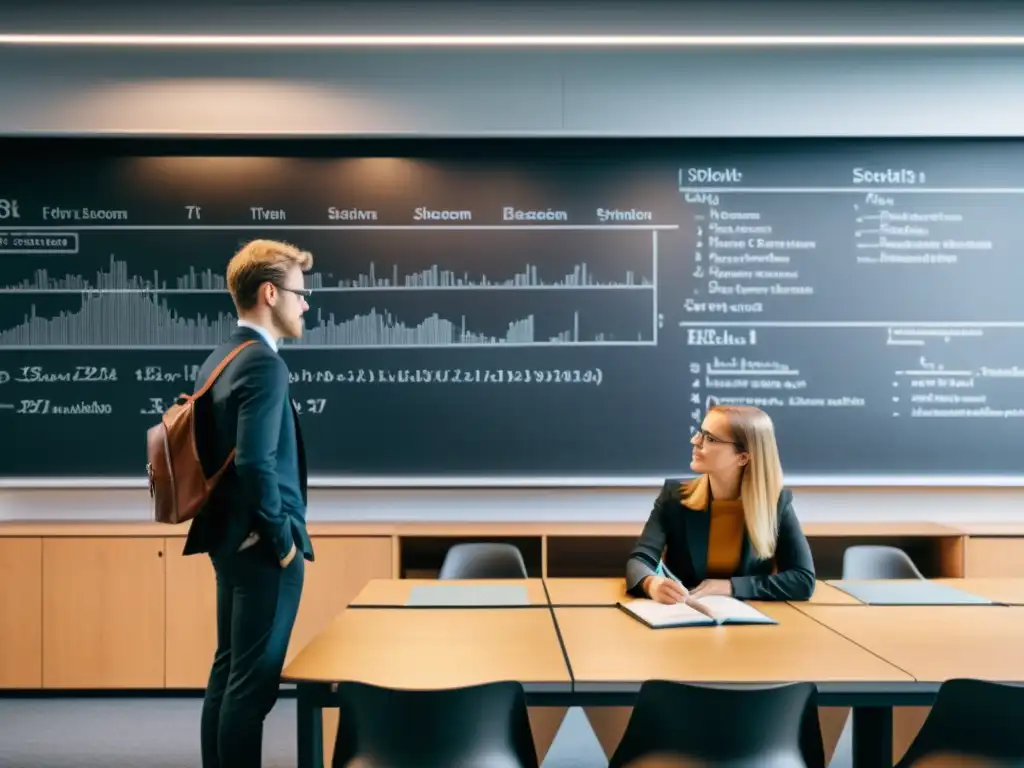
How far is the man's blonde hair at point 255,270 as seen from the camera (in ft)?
8.37

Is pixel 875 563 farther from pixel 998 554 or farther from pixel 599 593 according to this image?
pixel 599 593

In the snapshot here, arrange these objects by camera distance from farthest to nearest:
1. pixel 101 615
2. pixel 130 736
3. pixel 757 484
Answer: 1. pixel 101 615
2. pixel 130 736
3. pixel 757 484

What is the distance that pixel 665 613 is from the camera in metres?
2.47

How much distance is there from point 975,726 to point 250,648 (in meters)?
1.80

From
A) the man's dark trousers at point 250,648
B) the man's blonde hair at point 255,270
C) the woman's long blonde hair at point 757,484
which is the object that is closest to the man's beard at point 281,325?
the man's blonde hair at point 255,270

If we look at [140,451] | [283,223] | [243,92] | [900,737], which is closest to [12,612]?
[140,451]

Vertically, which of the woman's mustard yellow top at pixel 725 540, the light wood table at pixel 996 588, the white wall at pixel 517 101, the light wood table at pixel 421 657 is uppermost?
the white wall at pixel 517 101

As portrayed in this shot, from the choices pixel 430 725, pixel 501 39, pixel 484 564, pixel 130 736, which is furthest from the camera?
pixel 501 39

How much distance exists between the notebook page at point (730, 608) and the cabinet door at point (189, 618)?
241 centimetres

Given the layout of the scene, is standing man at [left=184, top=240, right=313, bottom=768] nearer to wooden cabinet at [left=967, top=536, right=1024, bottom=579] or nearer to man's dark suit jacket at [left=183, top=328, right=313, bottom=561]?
man's dark suit jacket at [left=183, top=328, right=313, bottom=561]

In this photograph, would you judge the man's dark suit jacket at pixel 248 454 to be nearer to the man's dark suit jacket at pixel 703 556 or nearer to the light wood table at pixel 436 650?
the light wood table at pixel 436 650

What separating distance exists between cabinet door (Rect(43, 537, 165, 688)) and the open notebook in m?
2.44

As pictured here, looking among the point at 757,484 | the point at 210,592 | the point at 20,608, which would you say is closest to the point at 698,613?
the point at 757,484

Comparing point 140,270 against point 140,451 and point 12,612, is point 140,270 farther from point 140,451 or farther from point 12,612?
point 12,612
